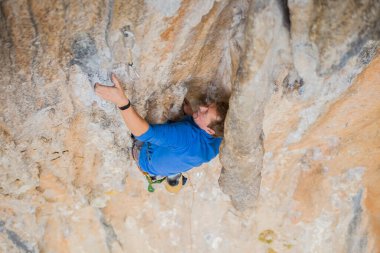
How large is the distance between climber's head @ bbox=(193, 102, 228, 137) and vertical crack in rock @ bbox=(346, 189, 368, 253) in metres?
2.21

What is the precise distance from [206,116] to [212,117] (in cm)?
5

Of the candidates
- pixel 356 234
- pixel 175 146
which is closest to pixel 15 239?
pixel 175 146

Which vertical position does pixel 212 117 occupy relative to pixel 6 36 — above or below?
below

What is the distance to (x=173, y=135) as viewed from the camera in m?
2.88

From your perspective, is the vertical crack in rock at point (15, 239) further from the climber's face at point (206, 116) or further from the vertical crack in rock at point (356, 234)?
the vertical crack in rock at point (356, 234)

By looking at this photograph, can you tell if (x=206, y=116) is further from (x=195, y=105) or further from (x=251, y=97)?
(x=251, y=97)

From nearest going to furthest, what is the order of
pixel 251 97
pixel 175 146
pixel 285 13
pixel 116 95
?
pixel 285 13
pixel 251 97
pixel 116 95
pixel 175 146

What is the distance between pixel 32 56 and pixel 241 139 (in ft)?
4.67

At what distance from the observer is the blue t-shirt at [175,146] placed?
285 cm

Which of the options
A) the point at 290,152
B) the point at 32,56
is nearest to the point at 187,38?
the point at 32,56

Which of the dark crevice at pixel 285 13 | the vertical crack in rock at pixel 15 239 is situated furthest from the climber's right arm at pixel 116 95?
the vertical crack in rock at pixel 15 239

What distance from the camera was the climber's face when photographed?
2.83 m

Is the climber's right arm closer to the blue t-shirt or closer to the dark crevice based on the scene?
the blue t-shirt

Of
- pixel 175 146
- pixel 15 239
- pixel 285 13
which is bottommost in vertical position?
pixel 15 239
